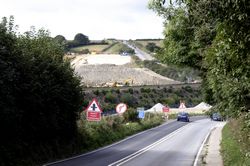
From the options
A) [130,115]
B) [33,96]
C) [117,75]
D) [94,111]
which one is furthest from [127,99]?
[33,96]

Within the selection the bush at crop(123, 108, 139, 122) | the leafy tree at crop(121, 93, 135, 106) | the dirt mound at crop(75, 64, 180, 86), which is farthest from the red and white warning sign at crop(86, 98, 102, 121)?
the dirt mound at crop(75, 64, 180, 86)

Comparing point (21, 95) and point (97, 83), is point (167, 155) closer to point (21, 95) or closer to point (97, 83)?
point (21, 95)

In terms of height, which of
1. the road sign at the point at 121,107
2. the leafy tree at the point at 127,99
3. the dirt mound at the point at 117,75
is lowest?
the road sign at the point at 121,107

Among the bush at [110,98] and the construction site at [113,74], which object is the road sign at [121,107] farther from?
the construction site at [113,74]

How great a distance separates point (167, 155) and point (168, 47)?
753 centimetres

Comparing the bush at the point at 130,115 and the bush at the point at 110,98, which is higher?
the bush at the point at 110,98

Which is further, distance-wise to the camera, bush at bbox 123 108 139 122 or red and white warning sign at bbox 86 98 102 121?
bush at bbox 123 108 139 122

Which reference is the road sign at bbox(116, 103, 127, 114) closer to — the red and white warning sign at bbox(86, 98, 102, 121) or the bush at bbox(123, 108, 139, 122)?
the bush at bbox(123, 108, 139, 122)

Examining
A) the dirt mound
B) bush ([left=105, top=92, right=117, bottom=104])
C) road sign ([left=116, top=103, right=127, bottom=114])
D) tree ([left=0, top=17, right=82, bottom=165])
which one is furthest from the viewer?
the dirt mound

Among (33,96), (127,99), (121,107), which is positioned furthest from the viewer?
(127,99)

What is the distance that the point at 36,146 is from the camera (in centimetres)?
2027

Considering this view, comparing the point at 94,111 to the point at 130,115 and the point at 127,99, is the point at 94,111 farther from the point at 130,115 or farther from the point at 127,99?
the point at 127,99

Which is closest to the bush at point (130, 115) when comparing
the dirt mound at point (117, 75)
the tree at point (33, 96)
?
the tree at point (33, 96)

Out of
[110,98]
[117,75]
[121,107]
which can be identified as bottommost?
[121,107]
